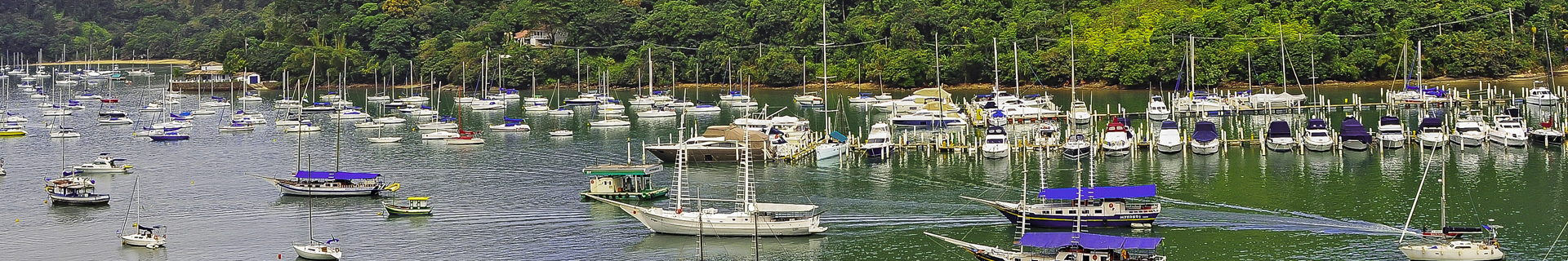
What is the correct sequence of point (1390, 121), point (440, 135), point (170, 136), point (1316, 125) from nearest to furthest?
point (1316, 125) → point (1390, 121) → point (440, 135) → point (170, 136)

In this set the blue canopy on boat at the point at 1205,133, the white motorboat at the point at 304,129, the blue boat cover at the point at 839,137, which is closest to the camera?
the blue canopy on boat at the point at 1205,133

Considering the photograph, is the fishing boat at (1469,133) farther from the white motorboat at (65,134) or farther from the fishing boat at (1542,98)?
the white motorboat at (65,134)

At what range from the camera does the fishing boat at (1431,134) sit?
243 ft

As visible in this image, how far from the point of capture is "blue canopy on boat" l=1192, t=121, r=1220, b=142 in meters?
74.7

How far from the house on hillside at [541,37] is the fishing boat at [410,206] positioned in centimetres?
10034

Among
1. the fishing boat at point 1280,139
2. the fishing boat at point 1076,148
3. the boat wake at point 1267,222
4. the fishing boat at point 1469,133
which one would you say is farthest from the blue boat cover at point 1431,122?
the boat wake at point 1267,222

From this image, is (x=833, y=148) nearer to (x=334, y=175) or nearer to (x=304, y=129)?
(x=334, y=175)

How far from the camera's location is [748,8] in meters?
160

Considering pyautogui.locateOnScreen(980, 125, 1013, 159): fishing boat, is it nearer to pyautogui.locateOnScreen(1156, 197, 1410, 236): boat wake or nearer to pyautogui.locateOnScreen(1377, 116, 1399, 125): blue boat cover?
pyautogui.locateOnScreen(1377, 116, 1399, 125): blue boat cover

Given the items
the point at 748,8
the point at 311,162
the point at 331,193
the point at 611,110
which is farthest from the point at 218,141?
the point at 748,8

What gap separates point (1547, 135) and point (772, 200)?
119 feet

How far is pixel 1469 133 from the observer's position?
2940 inches

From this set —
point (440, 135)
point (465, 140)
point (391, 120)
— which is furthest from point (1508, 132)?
point (391, 120)

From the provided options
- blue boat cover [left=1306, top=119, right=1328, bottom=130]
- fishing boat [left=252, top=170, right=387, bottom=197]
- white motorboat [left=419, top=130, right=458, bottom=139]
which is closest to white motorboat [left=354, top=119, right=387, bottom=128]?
white motorboat [left=419, top=130, right=458, bottom=139]
